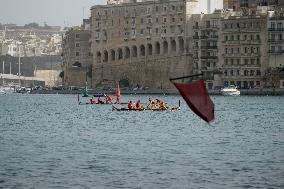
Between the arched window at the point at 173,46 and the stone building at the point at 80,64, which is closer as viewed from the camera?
the arched window at the point at 173,46

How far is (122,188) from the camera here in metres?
45.1

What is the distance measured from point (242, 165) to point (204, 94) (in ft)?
46.3

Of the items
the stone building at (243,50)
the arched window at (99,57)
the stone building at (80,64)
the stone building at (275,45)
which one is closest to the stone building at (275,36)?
the stone building at (275,45)

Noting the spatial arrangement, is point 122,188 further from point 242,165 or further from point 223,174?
point 242,165

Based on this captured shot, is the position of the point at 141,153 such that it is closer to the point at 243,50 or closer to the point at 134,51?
the point at 243,50

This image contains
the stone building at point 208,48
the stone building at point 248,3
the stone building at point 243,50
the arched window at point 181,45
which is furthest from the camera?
the stone building at point 248,3

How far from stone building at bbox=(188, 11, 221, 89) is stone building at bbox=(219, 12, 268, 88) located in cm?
104

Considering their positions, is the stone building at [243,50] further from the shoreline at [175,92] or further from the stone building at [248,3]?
the stone building at [248,3]

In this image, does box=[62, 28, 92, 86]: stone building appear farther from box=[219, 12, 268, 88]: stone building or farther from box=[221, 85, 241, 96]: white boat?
box=[221, 85, 241, 96]: white boat

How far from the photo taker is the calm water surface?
47.2 m

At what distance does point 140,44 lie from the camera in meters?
178

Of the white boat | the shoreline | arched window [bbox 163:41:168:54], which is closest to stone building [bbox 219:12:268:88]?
the shoreline

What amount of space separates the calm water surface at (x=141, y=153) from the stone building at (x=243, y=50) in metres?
66.5

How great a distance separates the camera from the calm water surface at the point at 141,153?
155 feet
